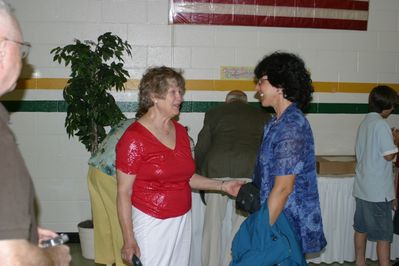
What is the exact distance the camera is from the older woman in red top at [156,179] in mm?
2299

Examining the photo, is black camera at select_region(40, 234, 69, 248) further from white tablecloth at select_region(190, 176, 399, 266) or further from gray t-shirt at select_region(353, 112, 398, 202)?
gray t-shirt at select_region(353, 112, 398, 202)

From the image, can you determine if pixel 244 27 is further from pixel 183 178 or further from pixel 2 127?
pixel 2 127

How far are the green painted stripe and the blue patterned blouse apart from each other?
274 cm

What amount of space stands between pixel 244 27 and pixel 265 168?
2979mm

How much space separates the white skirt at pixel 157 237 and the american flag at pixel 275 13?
2.78 m

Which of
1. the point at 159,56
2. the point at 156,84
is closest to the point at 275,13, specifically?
the point at 159,56

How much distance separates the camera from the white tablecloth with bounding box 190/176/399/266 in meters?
4.11

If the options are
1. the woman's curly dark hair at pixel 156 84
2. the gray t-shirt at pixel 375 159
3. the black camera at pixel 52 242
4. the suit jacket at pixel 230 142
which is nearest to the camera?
the black camera at pixel 52 242

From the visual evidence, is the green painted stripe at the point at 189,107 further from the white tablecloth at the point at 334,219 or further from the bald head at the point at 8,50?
the bald head at the point at 8,50

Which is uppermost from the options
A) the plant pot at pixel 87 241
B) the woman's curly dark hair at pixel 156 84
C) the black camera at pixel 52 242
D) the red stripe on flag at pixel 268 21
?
the red stripe on flag at pixel 268 21

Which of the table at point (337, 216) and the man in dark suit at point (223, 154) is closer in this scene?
the man in dark suit at point (223, 154)

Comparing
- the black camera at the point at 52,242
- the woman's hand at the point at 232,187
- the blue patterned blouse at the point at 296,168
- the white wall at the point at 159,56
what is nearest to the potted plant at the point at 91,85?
the white wall at the point at 159,56

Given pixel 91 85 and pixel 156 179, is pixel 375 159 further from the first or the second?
pixel 91 85

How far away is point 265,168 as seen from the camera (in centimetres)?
214
